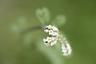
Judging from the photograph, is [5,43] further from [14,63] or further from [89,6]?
[89,6]

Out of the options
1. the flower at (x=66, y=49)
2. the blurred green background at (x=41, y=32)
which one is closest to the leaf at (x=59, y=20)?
the blurred green background at (x=41, y=32)

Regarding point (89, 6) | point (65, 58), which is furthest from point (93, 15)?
point (65, 58)

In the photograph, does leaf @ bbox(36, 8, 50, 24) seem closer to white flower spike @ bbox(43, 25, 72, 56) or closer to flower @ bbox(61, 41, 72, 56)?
white flower spike @ bbox(43, 25, 72, 56)

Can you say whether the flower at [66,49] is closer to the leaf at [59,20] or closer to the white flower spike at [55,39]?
the white flower spike at [55,39]

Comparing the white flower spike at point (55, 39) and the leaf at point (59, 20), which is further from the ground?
the leaf at point (59, 20)

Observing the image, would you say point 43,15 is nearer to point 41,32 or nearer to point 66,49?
point 41,32

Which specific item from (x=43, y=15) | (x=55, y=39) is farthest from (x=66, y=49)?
(x=43, y=15)

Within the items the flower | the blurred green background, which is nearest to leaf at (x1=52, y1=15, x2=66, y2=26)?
the blurred green background
